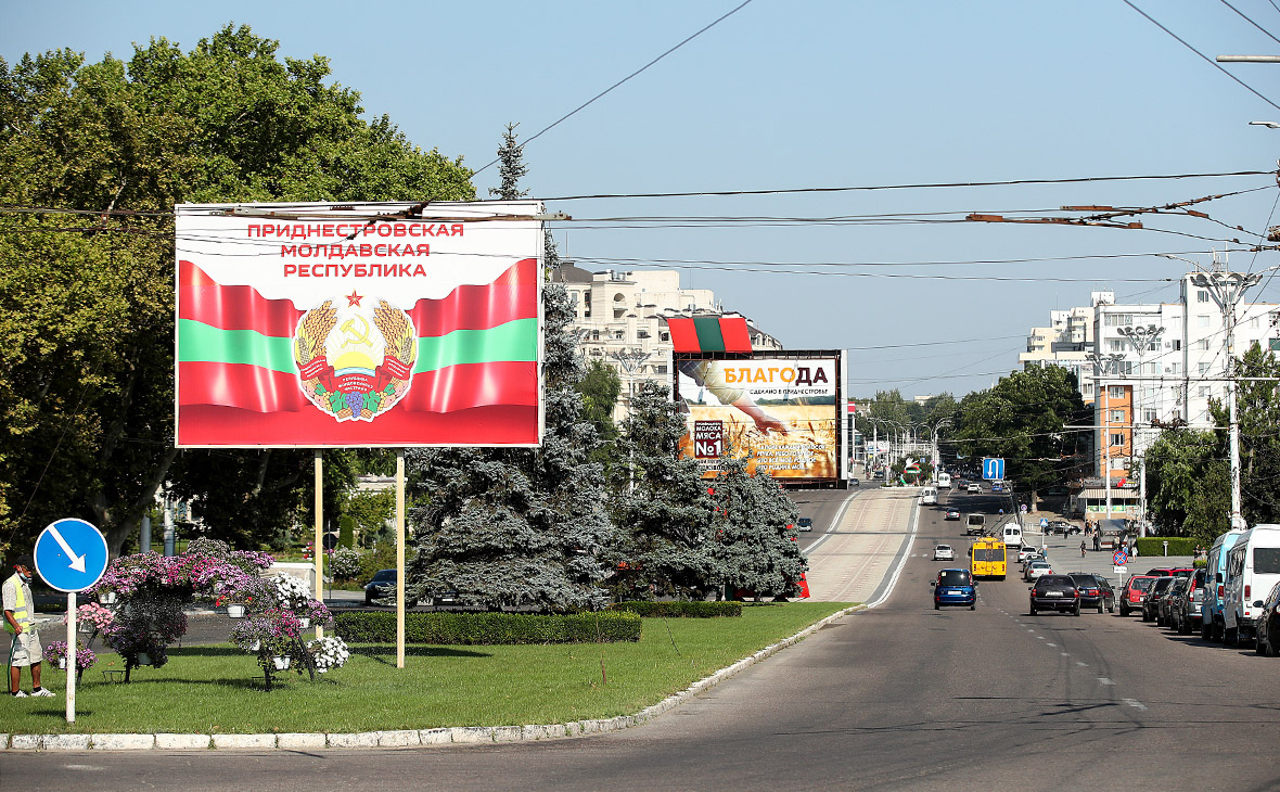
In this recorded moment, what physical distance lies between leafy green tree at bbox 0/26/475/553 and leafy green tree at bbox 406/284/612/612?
30.4 feet

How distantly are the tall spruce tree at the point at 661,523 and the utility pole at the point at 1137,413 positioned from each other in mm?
45650

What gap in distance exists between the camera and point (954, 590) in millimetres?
51750

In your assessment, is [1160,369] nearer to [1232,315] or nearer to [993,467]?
[993,467]

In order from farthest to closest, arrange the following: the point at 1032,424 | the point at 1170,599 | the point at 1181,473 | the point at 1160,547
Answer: the point at 1032,424
the point at 1181,473
the point at 1160,547
the point at 1170,599

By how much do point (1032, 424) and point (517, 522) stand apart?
12636cm

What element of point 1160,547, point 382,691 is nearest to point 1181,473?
point 1160,547

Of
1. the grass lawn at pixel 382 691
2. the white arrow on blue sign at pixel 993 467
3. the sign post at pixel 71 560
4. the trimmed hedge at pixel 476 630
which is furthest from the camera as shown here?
the white arrow on blue sign at pixel 993 467

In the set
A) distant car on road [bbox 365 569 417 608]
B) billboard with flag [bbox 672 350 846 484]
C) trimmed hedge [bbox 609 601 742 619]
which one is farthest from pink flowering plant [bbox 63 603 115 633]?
billboard with flag [bbox 672 350 846 484]

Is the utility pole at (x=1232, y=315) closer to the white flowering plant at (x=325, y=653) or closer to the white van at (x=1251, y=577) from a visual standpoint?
the white van at (x=1251, y=577)

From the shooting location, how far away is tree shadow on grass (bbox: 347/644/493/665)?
2386cm

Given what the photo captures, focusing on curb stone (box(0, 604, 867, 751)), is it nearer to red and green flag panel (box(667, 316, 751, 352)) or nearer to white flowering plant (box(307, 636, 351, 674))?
white flowering plant (box(307, 636, 351, 674))

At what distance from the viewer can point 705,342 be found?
5412 centimetres

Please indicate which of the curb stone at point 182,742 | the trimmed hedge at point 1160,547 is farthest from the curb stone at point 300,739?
the trimmed hedge at point 1160,547

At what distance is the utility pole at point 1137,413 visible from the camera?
99.5m
